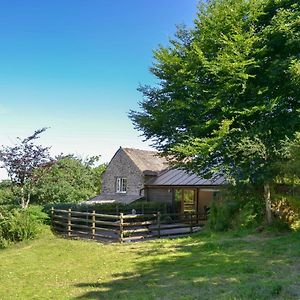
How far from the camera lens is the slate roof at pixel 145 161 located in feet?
97.7

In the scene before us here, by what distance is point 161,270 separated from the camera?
396 inches

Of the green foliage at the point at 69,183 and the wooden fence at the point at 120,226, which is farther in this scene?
the green foliage at the point at 69,183

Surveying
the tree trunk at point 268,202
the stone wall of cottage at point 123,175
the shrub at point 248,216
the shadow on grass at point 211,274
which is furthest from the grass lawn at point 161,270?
the stone wall of cottage at point 123,175

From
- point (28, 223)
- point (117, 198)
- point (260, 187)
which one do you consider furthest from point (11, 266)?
point (117, 198)

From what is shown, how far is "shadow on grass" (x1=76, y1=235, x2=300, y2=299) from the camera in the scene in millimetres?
7074

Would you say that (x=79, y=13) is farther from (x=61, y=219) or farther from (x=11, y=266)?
(x=61, y=219)

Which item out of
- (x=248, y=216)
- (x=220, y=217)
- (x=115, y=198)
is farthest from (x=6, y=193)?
(x=248, y=216)

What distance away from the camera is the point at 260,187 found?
16438 mm

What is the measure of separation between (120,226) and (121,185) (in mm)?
15471

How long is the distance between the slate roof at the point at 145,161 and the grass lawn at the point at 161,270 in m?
14.4

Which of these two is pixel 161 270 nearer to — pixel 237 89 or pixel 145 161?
pixel 237 89

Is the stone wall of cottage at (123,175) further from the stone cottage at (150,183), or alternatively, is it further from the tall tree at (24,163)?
the tall tree at (24,163)

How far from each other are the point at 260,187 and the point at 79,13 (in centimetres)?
1085

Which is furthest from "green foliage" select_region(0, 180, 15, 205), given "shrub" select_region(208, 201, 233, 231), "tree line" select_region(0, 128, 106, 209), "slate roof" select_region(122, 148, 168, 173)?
"shrub" select_region(208, 201, 233, 231)
